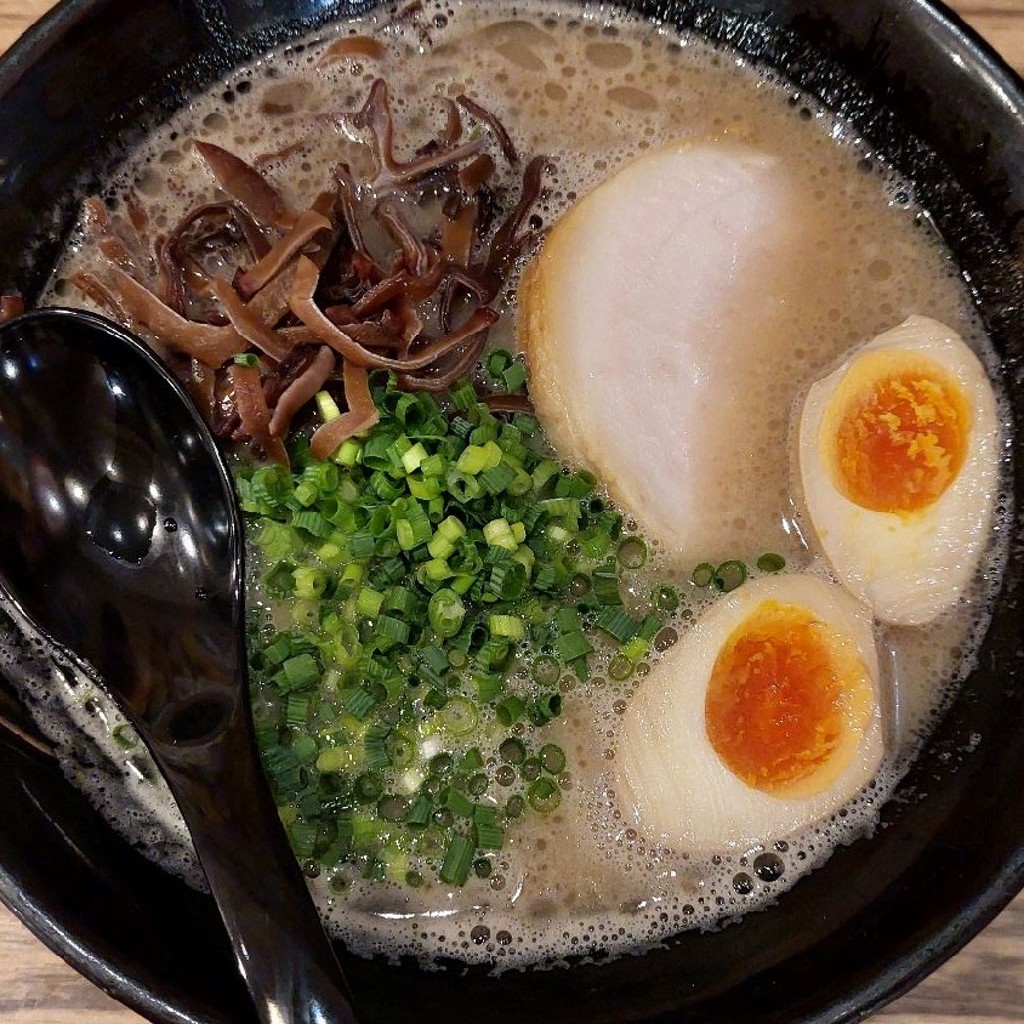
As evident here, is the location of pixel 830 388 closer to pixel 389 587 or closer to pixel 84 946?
pixel 389 587

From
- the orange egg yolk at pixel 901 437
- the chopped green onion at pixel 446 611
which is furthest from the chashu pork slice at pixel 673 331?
the chopped green onion at pixel 446 611

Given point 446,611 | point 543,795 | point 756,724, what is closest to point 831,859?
point 756,724

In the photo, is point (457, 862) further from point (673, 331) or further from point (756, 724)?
point (673, 331)

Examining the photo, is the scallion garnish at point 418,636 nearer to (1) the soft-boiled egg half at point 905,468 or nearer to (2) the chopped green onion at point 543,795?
(2) the chopped green onion at point 543,795

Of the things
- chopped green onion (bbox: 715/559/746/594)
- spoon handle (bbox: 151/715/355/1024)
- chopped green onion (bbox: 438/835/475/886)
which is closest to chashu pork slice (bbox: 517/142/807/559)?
chopped green onion (bbox: 715/559/746/594)

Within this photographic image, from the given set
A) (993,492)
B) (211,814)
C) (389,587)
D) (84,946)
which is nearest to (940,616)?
(993,492)

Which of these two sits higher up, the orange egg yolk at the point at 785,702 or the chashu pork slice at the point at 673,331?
the chashu pork slice at the point at 673,331

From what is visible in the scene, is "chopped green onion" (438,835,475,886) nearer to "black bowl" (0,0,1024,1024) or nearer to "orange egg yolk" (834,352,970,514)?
"black bowl" (0,0,1024,1024)
